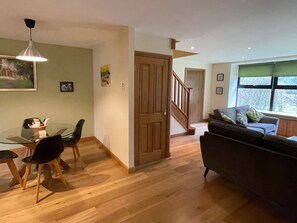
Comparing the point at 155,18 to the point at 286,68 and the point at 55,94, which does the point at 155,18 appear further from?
the point at 286,68

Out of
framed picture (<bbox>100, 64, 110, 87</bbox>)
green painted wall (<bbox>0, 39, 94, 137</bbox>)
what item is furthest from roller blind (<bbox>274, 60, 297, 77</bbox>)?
green painted wall (<bbox>0, 39, 94, 137</bbox>)

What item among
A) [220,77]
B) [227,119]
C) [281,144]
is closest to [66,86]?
[227,119]

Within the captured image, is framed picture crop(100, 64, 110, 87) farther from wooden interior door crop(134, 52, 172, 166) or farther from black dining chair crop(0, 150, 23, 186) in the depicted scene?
black dining chair crop(0, 150, 23, 186)

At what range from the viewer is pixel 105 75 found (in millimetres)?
3590

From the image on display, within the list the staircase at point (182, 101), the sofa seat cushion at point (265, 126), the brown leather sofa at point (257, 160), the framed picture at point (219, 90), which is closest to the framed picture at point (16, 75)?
the staircase at point (182, 101)

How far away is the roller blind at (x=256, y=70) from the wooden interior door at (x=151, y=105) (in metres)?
4.27

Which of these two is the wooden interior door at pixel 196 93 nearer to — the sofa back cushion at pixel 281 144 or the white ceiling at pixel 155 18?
the white ceiling at pixel 155 18

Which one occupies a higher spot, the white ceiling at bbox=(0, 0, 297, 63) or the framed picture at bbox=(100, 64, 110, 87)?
the white ceiling at bbox=(0, 0, 297, 63)

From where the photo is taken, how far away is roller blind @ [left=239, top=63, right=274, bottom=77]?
223 inches

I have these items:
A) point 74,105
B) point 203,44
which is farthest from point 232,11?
point 74,105

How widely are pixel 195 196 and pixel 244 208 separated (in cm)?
58

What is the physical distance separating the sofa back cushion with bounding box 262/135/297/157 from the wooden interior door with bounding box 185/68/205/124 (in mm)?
4700

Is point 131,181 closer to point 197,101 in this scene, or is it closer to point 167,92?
point 167,92

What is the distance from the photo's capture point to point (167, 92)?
3307mm
